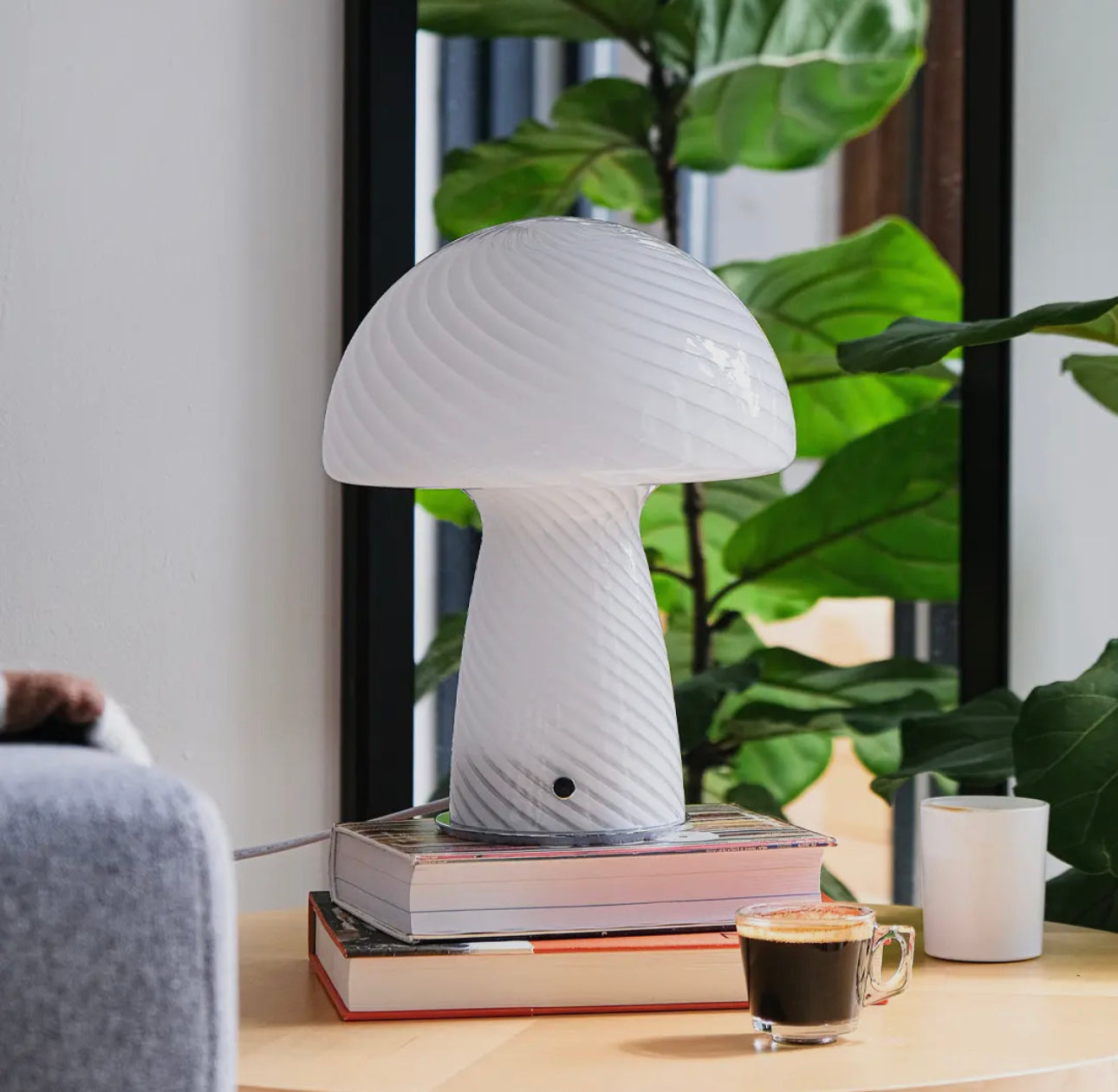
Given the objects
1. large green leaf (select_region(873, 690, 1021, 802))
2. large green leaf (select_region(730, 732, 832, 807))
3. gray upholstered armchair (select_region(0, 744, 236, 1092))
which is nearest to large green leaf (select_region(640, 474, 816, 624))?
large green leaf (select_region(730, 732, 832, 807))

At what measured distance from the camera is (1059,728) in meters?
0.94

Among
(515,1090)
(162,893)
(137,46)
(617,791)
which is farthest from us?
(137,46)

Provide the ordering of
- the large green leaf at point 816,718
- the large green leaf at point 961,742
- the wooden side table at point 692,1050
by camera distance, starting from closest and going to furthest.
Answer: the wooden side table at point 692,1050 → the large green leaf at point 961,742 → the large green leaf at point 816,718

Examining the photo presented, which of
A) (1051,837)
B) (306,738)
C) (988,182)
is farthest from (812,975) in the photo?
(988,182)

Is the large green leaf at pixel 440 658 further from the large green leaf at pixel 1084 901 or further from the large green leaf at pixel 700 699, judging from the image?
the large green leaf at pixel 1084 901

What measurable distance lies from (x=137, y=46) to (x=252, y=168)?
112 millimetres

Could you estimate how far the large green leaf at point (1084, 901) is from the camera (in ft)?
3.52

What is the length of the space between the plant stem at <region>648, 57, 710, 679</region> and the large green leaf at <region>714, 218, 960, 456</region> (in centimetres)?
9

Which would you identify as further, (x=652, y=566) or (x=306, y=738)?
(x=652, y=566)

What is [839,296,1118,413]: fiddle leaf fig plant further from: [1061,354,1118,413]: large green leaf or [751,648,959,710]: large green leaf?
[751,648,959,710]: large green leaf

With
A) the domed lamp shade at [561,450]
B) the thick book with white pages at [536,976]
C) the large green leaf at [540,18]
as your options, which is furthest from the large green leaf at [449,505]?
the thick book with white pages at [536,976]

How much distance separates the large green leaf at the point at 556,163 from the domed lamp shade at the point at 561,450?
65 cm

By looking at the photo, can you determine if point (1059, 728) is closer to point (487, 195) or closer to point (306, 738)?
point (306, 738)

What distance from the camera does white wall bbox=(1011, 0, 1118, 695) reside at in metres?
1.29
